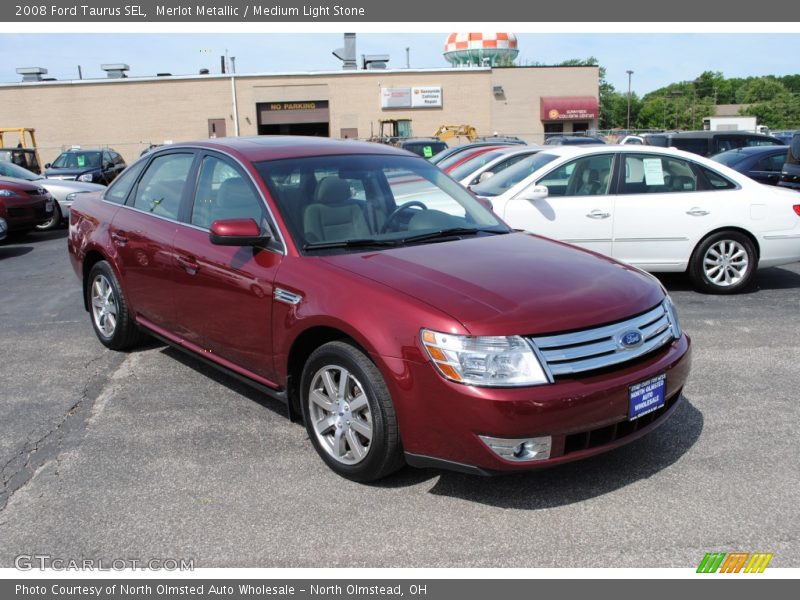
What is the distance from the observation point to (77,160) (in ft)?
75.0

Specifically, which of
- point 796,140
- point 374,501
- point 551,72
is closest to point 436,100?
point 551,72

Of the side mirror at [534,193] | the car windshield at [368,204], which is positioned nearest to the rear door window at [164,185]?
the car windshield at [368,204]

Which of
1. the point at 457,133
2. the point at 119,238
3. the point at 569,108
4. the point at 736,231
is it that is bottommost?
the point at 736,231

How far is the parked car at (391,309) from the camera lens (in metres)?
3.17

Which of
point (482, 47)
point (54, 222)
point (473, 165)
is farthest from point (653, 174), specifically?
point (482, 47)

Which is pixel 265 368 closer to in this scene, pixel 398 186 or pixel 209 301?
pixel 209 301

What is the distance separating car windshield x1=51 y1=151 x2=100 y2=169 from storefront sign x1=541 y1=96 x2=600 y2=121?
3393 cm

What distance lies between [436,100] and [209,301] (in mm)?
46587

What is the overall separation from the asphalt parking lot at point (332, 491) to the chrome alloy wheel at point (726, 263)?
8.53ft

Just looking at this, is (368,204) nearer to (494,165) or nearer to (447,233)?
(447,233)

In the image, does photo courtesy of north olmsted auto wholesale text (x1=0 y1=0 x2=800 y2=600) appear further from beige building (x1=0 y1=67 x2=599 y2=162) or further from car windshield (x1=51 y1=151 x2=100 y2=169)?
beige building (x1=0 y1=67 x2=599 y2=162)

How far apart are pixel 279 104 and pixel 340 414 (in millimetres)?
47693

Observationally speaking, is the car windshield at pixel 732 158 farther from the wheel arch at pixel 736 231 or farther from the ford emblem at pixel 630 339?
the ford emblem at pixel 630 339

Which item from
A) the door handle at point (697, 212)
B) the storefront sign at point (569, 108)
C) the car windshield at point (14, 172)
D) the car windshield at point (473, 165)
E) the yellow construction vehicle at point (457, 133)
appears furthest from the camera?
the storefront sign at point (569, 108)
